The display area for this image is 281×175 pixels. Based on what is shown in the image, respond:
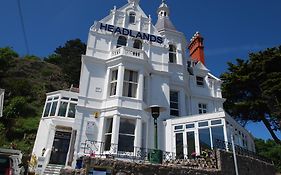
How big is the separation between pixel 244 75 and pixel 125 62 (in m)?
16.0

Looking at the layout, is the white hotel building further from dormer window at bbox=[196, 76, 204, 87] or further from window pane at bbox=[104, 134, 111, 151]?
dormer window at bbox=[196, 76, 204, 87]

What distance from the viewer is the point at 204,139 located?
15.3 m

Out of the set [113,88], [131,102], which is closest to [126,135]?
[131,102]

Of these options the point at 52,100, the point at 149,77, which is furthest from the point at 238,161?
the point at 52,100

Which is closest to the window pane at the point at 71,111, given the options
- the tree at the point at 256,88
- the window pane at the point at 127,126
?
the window pane at the point at 127,126

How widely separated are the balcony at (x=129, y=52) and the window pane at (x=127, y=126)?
458 cm

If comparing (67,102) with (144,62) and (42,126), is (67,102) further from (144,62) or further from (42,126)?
(144,62)

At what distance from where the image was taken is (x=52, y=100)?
747 inches

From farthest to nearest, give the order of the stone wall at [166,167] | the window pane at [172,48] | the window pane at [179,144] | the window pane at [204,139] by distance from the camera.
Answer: the window pane at [172,48] < the window pane at [179,144] < the window pane at [204,139] < the stone wall at [166,167]

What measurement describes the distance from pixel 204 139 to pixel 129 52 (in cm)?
774

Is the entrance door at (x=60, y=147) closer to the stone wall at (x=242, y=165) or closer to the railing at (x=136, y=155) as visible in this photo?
the railing at (x=136, y=155)

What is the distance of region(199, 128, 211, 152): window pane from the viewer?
15.0 metres

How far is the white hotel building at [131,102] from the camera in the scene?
1474 centimetres

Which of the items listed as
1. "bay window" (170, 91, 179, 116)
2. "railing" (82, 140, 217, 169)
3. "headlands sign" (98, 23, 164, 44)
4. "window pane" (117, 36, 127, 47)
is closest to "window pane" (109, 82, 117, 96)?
"railing" (82, 140, 217, 169)
